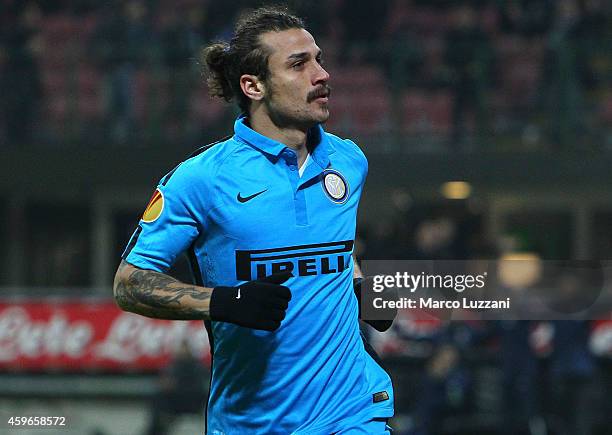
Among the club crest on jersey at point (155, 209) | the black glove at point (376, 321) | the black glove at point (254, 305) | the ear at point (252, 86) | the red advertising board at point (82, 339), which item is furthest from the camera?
the red advertising board at point (82, 339)

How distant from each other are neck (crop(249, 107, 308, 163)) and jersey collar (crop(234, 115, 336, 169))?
30 mm

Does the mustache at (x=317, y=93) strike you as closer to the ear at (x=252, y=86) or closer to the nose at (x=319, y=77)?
the nose at (x=319, y=77)

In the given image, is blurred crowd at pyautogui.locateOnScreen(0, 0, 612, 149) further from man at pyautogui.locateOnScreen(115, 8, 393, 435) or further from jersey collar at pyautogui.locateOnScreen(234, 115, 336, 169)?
man at pyautogui.locateOnScreen(115, 8, 393, 435)

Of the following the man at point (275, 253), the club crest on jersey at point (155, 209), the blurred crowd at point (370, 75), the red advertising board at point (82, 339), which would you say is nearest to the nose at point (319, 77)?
the man at point (275, 253)

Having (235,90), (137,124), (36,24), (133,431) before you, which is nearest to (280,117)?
(235,90)

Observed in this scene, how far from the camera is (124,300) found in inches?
114

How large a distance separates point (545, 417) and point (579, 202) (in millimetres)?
4918

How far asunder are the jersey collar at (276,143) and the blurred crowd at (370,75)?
28.4ft

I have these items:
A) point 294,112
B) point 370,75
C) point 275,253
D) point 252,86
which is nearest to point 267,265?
point 275,253

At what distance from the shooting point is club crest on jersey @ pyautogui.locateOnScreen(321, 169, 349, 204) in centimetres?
312

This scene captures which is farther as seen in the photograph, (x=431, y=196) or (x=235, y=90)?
(x=431, y=196)

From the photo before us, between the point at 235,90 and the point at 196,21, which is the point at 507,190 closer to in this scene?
the point at 196,21

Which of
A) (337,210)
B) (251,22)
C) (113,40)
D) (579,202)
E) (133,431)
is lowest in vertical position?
(133,431)

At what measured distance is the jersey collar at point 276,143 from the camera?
10.1ft
